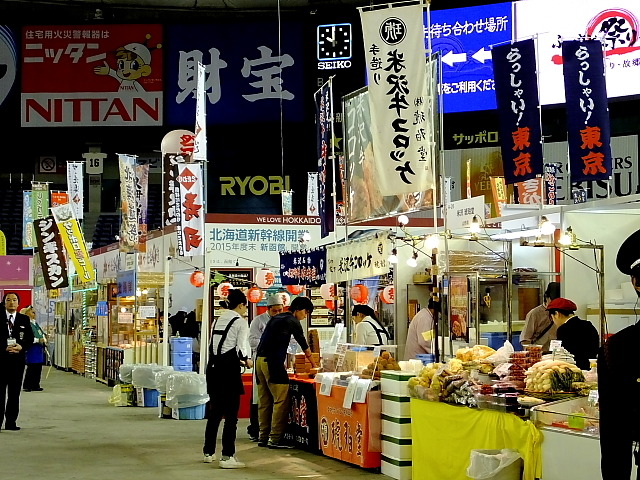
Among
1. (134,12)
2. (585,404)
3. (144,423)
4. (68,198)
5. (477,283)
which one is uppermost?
(134,12)

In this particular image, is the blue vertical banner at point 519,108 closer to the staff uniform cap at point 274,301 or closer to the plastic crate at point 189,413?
the staff uniform cap at point 274,301

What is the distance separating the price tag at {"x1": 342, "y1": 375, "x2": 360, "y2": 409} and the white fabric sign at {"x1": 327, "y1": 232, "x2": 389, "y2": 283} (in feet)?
3.41

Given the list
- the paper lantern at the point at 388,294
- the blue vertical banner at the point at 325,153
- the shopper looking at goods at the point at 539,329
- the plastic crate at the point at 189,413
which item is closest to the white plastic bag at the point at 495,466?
the shopper looking at goods at the point at 539,329

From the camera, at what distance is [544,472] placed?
19.5 ft

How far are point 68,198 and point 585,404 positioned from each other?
1660 centimetres

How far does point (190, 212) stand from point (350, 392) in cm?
575

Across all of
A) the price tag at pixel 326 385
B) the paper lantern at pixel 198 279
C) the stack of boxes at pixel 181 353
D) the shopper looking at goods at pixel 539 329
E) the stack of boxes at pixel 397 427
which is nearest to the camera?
the stack of boxes at pixel 397 427

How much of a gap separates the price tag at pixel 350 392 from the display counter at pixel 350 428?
4 cm

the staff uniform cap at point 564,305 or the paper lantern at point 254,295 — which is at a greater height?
the paper lantern at point 254,295

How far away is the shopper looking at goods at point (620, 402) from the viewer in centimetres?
324

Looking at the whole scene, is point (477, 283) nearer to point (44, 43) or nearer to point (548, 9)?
point (548, 9)

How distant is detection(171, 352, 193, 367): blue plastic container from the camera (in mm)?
15242

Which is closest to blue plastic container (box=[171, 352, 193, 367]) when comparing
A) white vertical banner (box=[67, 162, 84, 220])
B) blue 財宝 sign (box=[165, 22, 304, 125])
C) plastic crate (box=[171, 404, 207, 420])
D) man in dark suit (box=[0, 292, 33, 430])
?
plastic crate (box=[171, 404, 207, 420])

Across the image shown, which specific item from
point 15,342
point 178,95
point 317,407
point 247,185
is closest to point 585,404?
point 317,407
